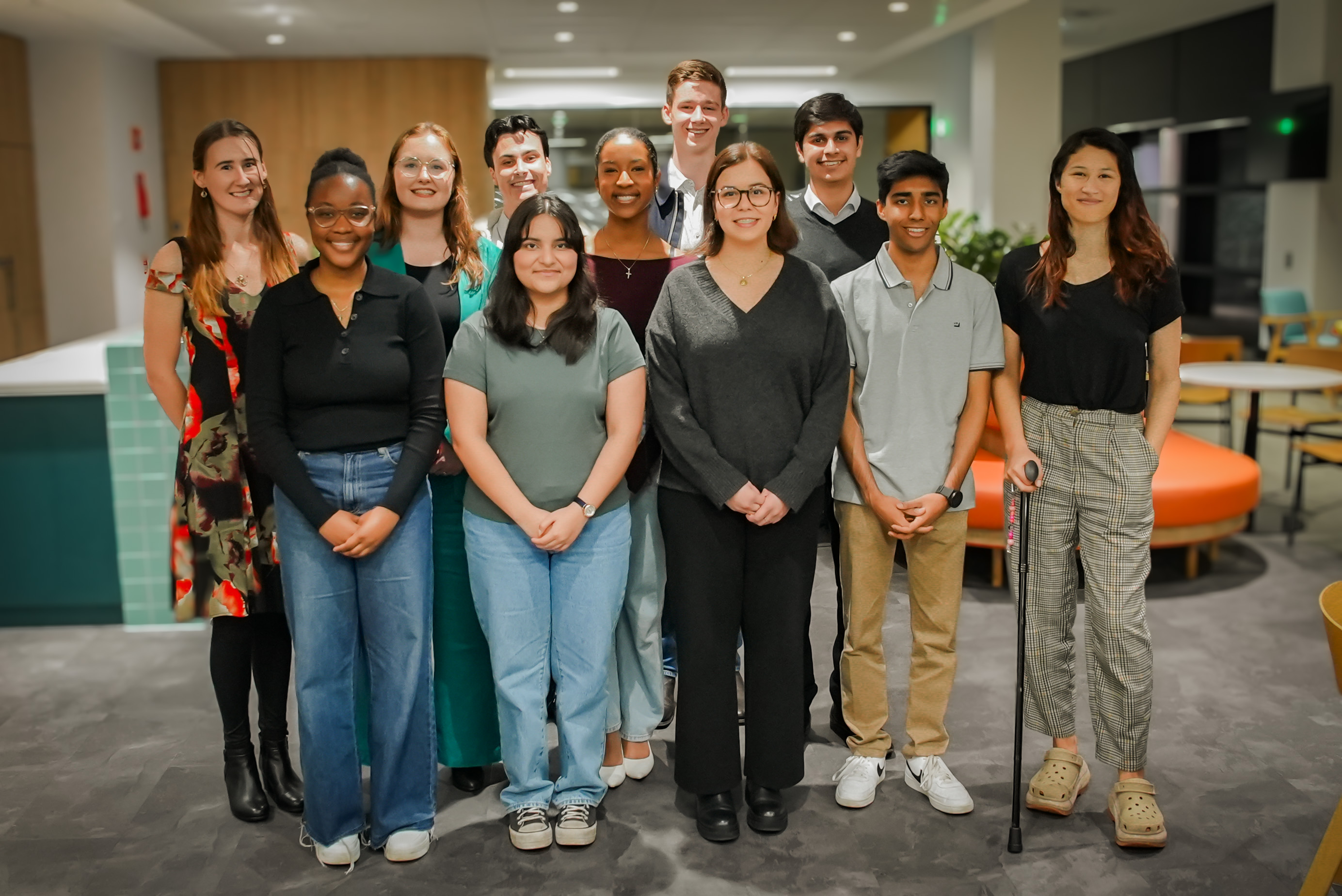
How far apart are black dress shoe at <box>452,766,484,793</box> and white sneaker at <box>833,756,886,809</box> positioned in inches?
Result: 38.3

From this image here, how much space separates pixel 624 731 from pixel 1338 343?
7513 mm

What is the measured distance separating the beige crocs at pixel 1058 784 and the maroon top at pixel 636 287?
4.25 ft

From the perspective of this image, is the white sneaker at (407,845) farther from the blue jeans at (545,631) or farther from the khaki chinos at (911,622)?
the khaki chinos at (911,622)

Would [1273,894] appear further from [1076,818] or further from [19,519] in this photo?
[19,519]

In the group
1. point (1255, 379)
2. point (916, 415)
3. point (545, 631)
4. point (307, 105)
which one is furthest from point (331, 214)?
point (307, 105)

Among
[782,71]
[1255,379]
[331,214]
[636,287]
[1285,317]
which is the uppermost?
[782,71]

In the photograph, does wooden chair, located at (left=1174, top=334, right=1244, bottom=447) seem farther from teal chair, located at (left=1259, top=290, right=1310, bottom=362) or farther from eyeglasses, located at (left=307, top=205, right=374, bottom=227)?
eyeglasses, located at (left=307, top=205, right=374, bottom=227)

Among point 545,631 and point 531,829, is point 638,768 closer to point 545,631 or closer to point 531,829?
point 531,829

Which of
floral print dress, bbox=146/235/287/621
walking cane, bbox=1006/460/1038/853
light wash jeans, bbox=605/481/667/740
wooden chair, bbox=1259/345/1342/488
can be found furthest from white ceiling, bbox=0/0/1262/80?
walking cane, bbox=1006/460/1038/853

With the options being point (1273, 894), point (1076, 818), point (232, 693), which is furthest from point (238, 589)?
point (1273, 894)

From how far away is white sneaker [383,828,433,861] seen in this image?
8.92 feet

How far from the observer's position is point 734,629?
278cm

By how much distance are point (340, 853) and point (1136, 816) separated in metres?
1.93

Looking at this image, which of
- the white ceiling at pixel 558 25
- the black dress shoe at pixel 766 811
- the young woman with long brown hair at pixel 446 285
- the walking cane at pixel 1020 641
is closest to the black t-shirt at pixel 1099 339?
the walking cane at pixel 1020 641
